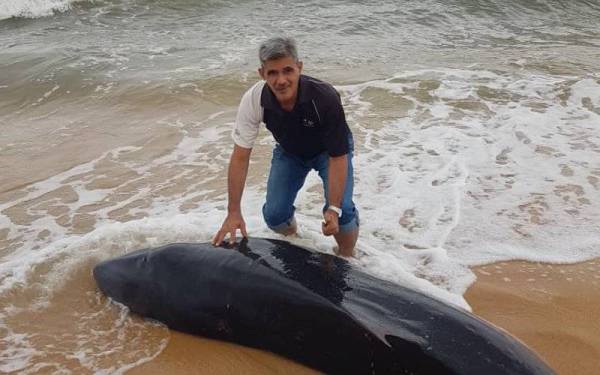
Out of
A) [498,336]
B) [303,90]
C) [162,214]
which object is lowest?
[162,214]

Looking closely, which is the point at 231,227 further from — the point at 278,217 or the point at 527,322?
the point at 527,322

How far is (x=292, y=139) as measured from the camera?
400cm

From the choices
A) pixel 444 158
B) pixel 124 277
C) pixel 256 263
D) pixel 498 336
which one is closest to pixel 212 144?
pixel 444 158

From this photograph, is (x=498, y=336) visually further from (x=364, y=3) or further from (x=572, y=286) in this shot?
(x=364, y=3)

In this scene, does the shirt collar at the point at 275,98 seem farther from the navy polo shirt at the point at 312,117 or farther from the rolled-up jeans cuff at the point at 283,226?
the rolled-up jeans cuff at the point at 283,226

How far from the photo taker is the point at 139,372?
328 centimetres

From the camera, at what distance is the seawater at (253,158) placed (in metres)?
4.09

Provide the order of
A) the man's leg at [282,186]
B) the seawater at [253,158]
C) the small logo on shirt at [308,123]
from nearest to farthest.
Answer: the small logo on shirt at [308,123], the seawater at [253,158], the man's leg at [282,186]

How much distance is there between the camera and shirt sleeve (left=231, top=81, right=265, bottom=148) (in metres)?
3.85

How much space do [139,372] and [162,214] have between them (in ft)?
7.14

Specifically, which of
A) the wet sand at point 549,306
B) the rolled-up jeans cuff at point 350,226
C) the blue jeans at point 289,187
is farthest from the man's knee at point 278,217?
the wet sand at point 549,306

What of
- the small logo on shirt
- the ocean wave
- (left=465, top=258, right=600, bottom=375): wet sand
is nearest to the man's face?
the small logo on shirt

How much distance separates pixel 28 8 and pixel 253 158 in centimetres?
1319

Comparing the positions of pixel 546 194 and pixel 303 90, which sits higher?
pixel 303 90
